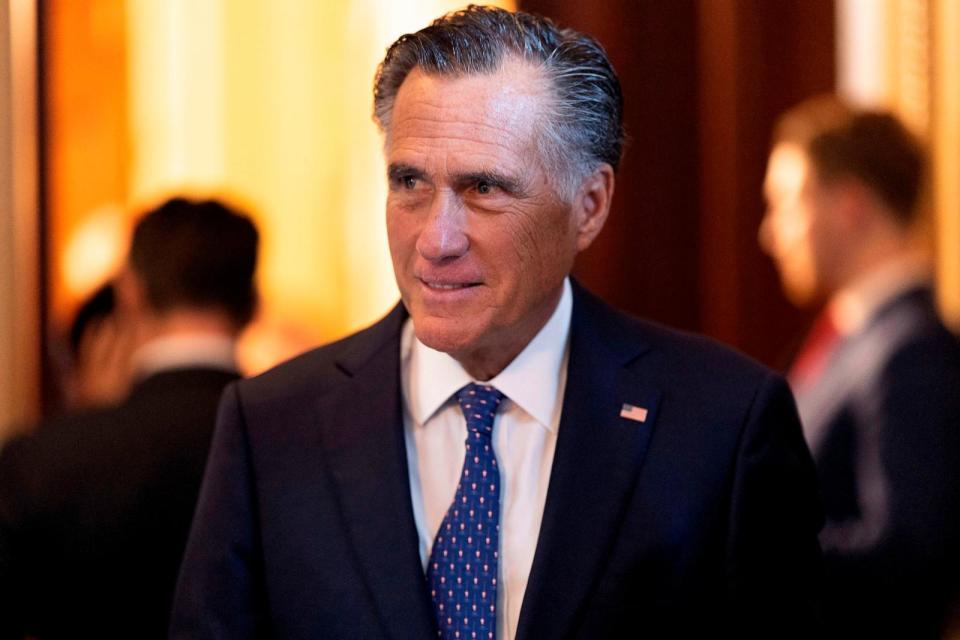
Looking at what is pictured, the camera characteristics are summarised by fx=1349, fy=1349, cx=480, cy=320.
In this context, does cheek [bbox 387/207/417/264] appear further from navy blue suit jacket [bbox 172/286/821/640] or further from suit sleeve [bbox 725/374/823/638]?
suit sleeve [bbox 725/374/823/638]

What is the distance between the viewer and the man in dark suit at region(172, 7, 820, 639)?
198cm

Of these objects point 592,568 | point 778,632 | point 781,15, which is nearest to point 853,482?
point 778,632

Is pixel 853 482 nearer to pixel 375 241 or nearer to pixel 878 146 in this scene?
pixel 878 146

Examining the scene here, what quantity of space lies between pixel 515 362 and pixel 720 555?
0.43 m

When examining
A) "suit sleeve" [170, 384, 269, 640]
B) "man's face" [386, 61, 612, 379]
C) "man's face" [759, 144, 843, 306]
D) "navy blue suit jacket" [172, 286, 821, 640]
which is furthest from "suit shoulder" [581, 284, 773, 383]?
"man's face" [759, 144, 843, 306]

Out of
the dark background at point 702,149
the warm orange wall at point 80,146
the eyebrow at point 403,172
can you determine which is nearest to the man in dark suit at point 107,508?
the eyebrow at point 403,172

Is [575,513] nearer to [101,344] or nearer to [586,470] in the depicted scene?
[586,470]

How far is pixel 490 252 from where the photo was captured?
199cm

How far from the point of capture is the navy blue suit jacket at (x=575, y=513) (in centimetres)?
198

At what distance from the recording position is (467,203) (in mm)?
1998

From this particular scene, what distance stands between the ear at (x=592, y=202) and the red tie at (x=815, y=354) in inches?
56.4

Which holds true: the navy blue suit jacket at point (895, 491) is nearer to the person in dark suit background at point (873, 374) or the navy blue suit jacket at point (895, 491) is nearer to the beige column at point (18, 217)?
the person in dark suit background at point (873, 374)

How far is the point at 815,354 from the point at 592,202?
5.73 feet

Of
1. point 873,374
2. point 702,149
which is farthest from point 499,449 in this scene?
point 702,149
